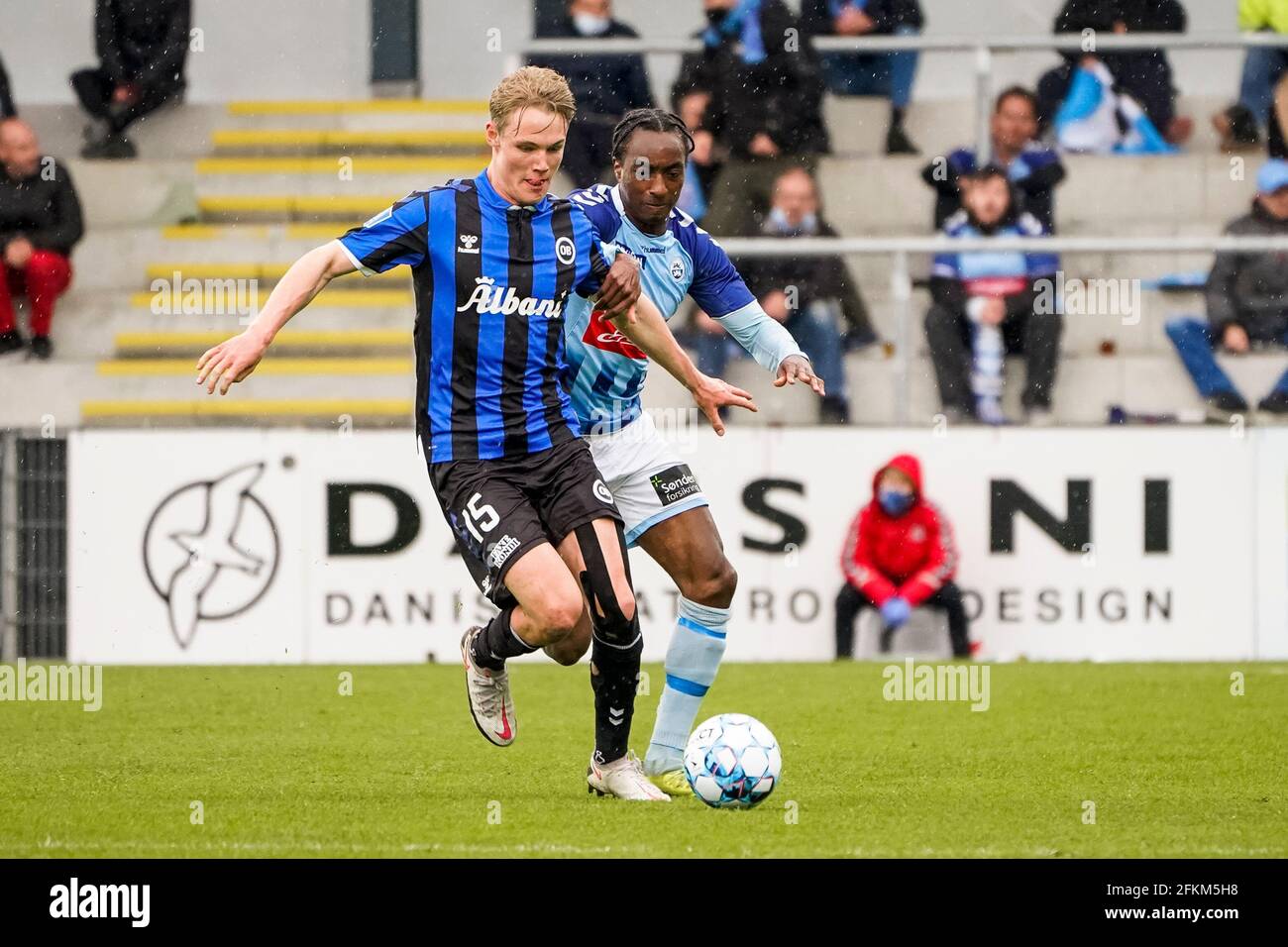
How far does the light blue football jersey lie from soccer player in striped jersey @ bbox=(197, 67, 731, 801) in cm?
47

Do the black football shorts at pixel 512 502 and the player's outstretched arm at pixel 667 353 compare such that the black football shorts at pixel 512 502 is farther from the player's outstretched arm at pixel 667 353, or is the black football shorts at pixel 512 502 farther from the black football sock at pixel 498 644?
the player's outstretched arm at pixel 667 353

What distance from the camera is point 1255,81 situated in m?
13.8

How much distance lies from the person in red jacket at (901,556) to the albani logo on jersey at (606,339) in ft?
15.6

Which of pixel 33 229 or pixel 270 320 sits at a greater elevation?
pixel 33 229

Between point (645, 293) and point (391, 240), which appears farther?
point (645, 293)

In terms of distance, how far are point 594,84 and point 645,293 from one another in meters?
6.11

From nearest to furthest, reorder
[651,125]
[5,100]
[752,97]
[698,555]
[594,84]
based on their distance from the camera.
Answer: [651,125]
[698,555]
[752,97]
[594,84]
[5,100]

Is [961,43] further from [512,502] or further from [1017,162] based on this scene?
[512,502]

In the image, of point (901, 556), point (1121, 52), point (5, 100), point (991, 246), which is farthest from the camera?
point (5, 100)

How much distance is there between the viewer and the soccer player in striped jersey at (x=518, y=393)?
6.44 m

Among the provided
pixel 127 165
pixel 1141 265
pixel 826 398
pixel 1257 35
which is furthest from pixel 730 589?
pixel 127 165

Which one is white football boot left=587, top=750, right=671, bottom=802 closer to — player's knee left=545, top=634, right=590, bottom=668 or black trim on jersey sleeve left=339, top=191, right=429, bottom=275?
player's knee left=545, top=634, right=590, bottom=668

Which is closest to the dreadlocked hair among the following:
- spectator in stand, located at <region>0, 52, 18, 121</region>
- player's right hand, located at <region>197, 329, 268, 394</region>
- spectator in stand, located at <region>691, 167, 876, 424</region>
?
player's right hand, located at <region>197, 329, 268, 394</region>

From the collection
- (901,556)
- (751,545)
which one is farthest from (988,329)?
(751,545)
